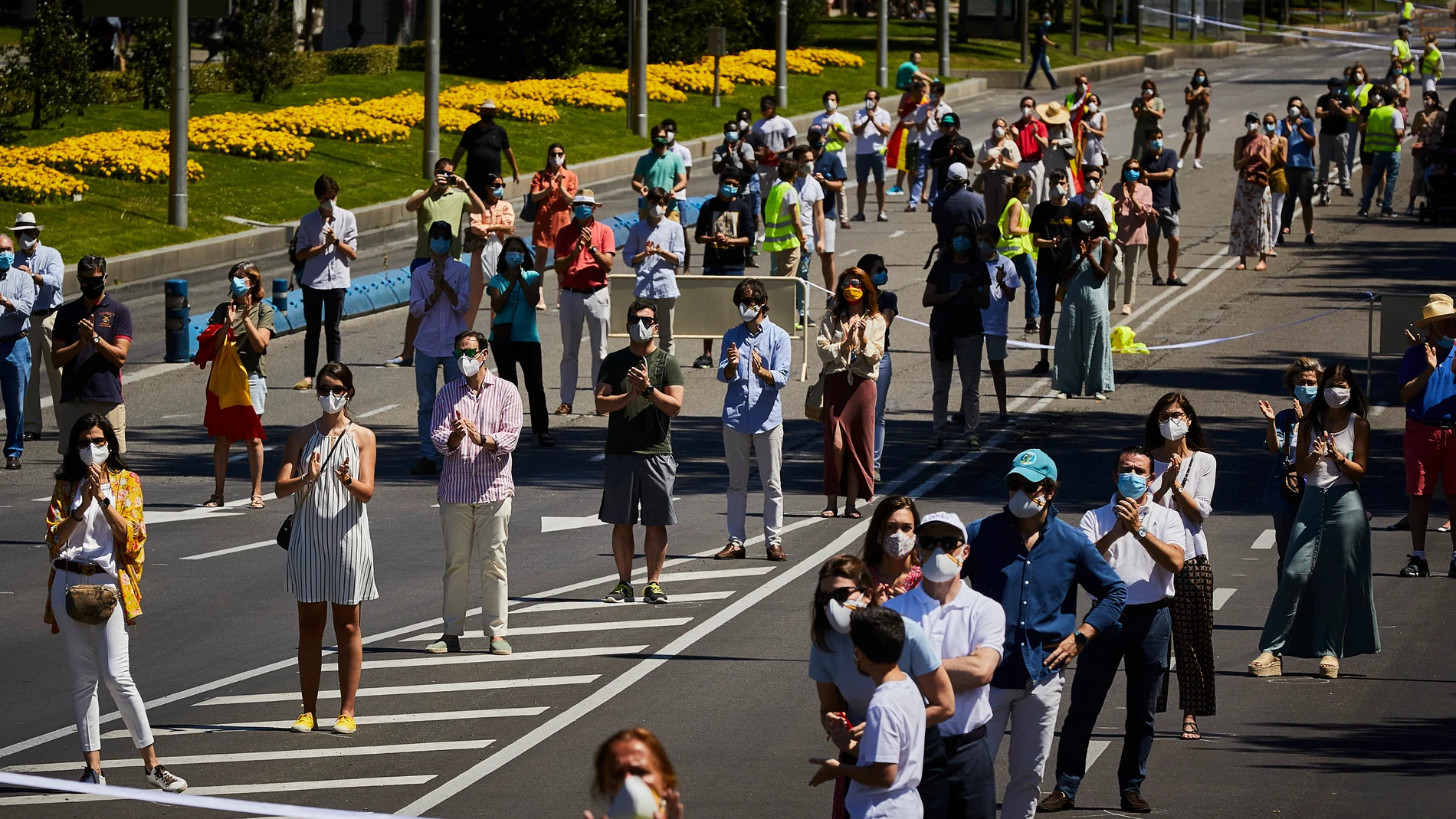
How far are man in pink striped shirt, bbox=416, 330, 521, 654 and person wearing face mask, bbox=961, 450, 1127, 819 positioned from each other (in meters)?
4.82

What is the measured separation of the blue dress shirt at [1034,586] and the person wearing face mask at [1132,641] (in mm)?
917

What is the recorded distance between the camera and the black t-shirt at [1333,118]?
37.7 meters

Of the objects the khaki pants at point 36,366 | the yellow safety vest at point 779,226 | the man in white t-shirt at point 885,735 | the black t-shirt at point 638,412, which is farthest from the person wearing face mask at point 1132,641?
the yellow safety vest at point 779,226

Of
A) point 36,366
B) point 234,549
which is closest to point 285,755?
point 234,549

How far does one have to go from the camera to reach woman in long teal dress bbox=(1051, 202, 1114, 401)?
73.8ft

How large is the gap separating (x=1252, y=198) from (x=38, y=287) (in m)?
17.5

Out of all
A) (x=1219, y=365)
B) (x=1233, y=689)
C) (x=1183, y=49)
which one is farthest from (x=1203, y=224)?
(x=1183, y=49)

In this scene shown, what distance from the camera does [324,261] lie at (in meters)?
23.3

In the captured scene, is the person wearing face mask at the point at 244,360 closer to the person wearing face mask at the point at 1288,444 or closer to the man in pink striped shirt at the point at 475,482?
the man in pink striped shirt at the point at 475,482

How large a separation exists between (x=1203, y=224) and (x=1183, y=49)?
138ft

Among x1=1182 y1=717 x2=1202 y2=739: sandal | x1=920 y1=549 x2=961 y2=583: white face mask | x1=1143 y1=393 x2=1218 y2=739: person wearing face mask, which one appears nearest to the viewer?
x1=920 y1=549 x2=961 y2=583: white face mask

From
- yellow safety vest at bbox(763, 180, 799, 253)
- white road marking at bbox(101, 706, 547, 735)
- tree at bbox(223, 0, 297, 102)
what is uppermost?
tree at bbox(223, 0, 297, 102)

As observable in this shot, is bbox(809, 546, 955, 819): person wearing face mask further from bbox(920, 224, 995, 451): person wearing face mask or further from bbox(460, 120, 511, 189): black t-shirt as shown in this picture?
bbox(460, 120, 511, 189): black t-shirt

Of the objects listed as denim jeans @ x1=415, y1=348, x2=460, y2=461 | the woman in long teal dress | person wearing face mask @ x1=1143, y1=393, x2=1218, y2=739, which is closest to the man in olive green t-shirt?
denim jeans @ x1=415, y1=348, x2=460, y2=461
